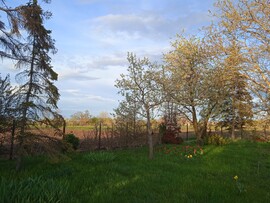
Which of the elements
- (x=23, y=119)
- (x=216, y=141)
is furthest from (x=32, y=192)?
(x=216, y=141)

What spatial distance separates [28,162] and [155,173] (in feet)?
13.6

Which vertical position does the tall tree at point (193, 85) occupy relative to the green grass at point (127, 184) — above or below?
above

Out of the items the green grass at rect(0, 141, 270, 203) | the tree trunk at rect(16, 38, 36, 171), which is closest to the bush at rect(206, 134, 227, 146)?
the green grass at rect(0, 141, 270, 203)

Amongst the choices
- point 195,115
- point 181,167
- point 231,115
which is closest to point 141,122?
point 195,115

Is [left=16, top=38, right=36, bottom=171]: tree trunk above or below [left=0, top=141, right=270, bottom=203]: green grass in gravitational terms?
Answer: above

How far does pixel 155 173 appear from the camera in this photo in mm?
7516

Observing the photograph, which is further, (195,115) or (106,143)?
(195,115)

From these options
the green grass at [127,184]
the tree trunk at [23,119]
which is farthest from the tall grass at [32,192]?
the tree trunk at [23,119]

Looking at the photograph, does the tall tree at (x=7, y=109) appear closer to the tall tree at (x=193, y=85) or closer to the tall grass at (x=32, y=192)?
the tall grass at (x=32, y=192)

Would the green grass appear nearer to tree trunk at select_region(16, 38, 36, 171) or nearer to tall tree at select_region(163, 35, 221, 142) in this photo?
tree trunk at select_region(16, 38, 36, 171)

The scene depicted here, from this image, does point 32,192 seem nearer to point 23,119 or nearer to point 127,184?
point 127,184

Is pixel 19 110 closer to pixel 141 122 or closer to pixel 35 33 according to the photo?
pixel 35 33

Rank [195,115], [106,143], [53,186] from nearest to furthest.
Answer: [53,186]
[106,143]
[195,115]

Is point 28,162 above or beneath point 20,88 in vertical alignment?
beneath
